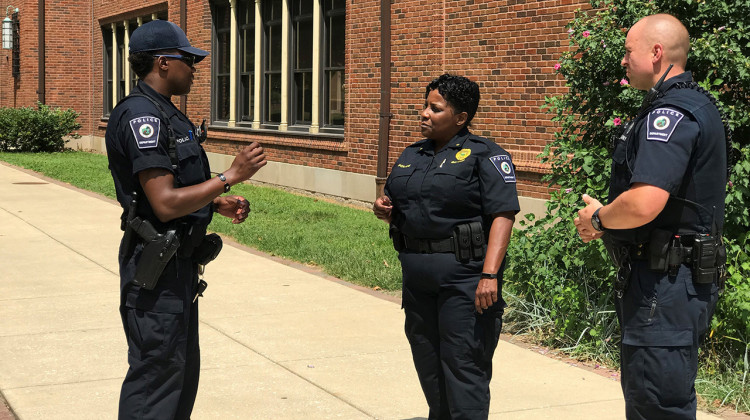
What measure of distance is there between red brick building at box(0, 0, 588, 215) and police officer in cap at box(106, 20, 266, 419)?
7.64m

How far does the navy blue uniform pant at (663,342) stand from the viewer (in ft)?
11.7

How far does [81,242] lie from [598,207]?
872cm

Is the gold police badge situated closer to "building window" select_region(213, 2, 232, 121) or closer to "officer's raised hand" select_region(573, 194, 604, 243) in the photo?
"officer's raised hand" select_region(573, 194, 604, 243)

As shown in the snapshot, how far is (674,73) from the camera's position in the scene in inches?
145

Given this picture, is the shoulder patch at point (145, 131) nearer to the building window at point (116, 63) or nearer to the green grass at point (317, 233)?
the green grass at point (317, 233)

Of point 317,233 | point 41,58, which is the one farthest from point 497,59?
point 41,58

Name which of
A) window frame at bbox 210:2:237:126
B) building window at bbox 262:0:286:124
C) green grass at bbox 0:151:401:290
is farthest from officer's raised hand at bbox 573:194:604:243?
window frame at bbox 210:2:237:126

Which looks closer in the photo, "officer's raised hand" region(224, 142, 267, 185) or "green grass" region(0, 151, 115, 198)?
"officer's raised hand" region(224, 142, 267, 185)

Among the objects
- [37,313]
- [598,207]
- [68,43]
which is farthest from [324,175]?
[68,43]

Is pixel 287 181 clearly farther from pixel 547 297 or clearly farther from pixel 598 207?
pixel 598 207

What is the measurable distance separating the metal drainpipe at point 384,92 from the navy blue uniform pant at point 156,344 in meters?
10.3

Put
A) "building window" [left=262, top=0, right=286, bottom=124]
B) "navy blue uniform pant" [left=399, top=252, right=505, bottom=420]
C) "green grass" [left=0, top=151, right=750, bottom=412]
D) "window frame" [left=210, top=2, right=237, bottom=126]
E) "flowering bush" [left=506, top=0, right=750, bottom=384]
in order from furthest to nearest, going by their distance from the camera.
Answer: "window frame" [left=210, top=2, right=237, bottom=126] → "building window" [left=262, top=0, right=286, bottom=124] → "flowering bush" [left=506, top=0, right=750, bottom=384] → "green grass" [left=0, top=151, right=750, bottom=412] → "navy blue uniform pant" [left=399, top=252, right=505, bottom=420]

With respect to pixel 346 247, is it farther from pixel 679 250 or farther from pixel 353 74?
pixel 679 250

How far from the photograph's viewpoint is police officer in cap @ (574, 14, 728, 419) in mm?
3525
